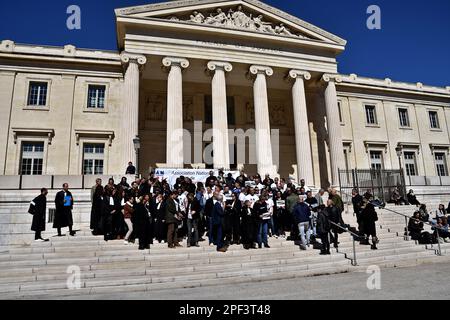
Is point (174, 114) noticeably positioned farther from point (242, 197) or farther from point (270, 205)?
point (270, 205)

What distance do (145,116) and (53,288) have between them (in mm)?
17196

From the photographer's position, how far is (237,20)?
22469mm

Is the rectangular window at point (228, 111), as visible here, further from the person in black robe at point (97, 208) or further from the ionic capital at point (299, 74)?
the person in black robe at point (97, 208)

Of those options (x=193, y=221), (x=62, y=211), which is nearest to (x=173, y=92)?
(x=62, y=211)

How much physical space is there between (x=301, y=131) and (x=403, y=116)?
1415 centimetres

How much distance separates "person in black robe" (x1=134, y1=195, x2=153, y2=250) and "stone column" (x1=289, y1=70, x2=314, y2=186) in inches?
513

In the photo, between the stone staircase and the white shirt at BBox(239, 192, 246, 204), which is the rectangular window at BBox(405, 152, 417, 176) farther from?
the white shirt at BBox(239, 192, 246, 204)

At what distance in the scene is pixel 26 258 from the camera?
916 cm

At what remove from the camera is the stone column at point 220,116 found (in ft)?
65.5

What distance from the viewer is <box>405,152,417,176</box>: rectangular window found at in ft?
93.9

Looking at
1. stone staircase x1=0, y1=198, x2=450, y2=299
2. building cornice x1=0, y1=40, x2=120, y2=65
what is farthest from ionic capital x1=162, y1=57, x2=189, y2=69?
stone staircase x1=0, y1=198, x2=450, y2=299
